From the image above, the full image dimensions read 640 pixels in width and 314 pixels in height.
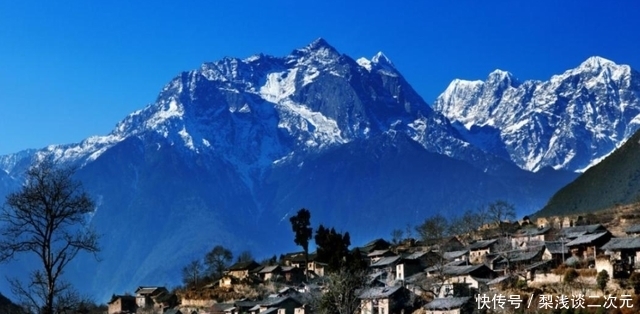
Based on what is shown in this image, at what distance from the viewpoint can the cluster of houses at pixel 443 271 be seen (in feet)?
241

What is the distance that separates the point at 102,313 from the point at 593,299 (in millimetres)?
82194

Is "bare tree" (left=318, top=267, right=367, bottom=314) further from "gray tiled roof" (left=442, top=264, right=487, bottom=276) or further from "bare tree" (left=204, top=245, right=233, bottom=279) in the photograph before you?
"bare tree" (left=204, top=245, right=233, bottom=279)

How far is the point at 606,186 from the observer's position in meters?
155

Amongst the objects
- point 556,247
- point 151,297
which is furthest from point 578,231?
point 151,297

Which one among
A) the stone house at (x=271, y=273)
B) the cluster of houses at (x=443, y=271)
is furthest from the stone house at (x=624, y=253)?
the stone house at (x=271, y=273)

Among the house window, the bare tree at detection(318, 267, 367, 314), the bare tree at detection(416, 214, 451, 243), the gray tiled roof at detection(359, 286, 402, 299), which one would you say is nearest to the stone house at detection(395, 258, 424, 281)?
the gray tiled roof at detection(359, 286, 402, 299)

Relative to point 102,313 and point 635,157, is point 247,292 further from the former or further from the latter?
point 635,157

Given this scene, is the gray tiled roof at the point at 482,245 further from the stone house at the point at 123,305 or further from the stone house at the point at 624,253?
the stone house at the point at 123,305

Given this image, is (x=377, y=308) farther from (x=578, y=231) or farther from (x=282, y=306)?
(x=578, y=231)

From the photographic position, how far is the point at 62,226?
2431 cm

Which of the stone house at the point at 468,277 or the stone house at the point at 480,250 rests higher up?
the stone house at the point at 480,250

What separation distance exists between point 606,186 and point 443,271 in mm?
76226

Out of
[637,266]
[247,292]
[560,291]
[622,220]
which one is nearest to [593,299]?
[560,291]

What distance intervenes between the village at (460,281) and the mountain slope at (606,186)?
2612cm
